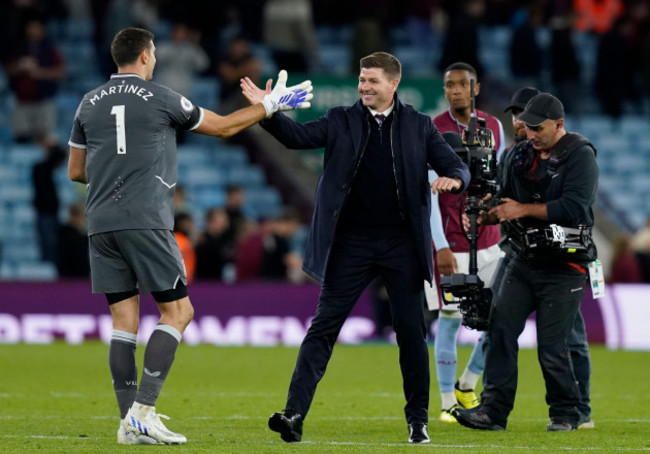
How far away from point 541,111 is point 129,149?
2835 millimetres

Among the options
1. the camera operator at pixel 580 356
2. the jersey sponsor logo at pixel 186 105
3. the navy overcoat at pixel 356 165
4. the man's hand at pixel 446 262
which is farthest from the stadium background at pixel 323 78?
the jersey sponsor logo at pixel 186 105

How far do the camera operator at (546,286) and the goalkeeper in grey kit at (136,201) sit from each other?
76.9 inches

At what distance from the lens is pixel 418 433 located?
27.9 ft

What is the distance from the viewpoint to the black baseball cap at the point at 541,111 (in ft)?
30.3

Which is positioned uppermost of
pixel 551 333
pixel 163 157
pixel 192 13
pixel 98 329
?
pixel 192 13

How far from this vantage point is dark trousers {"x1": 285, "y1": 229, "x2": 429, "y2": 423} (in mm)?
8594

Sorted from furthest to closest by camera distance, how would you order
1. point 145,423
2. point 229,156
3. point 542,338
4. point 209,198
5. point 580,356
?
point 229,156, point 209,198, point 580,356, point 542,338, point 145,423

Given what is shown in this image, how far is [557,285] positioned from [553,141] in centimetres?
98

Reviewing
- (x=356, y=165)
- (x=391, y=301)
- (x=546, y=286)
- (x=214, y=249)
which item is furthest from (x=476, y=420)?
(x=214, y=249)

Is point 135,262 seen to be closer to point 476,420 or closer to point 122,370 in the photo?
point 122,370

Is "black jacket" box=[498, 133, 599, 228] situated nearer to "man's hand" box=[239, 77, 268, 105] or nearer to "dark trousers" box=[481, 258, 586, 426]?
"dark trousers" box=[481, 258, 586, 426]

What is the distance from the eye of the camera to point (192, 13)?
22391mm

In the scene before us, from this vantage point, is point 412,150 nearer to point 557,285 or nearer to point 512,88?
point 557,285

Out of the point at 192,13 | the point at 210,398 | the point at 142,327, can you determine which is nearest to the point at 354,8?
the point at 192,13
